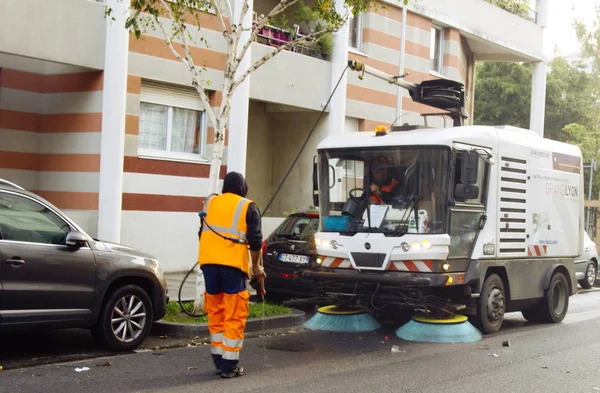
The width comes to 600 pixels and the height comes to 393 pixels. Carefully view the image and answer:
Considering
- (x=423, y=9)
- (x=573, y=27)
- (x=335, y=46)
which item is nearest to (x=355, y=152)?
(x=335, y=46)

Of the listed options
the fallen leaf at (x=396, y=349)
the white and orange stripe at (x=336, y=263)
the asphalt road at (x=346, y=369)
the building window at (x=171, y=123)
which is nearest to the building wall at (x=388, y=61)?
the building window at (x=171, y=123)

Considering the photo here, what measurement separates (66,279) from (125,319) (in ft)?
3.16

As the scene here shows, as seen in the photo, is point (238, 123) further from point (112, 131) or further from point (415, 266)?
point (415, 266)

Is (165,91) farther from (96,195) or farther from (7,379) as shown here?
(7,379)

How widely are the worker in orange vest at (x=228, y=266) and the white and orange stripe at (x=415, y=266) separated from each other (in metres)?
2.73

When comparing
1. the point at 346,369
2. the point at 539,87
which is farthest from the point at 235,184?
the point at 539,87

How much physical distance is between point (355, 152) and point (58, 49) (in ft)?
19.8

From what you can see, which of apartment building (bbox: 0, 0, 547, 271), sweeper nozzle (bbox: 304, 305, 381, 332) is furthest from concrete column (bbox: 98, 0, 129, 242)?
sweeper nozzle (bbox: 304, 305, 381, 332)

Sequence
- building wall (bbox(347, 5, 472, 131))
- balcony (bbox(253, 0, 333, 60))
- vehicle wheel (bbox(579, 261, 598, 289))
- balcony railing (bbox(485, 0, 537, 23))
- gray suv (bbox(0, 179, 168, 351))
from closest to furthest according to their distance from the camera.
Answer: gray suv (bbox(0, 179, 168, 351)) < balcony (bbox(253, 0, 333, 60)) < vehicle wheel (bbox(579, 261, 598, 289)) < building wall (bbox(347, 5, 472, 131)) < balcony railing (bbox(485, 0, 537, 23))

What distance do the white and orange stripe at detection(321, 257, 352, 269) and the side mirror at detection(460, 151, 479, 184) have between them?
177 cm

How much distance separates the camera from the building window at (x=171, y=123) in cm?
1559

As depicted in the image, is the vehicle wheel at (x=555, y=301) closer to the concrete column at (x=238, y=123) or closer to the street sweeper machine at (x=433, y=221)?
the street sweeper machine at (x=433, y=221)

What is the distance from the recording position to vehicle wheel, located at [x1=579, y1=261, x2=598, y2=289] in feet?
62.8

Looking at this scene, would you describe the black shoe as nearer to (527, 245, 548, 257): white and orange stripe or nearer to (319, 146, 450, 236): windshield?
(319, 146, 450, 236): windshield
